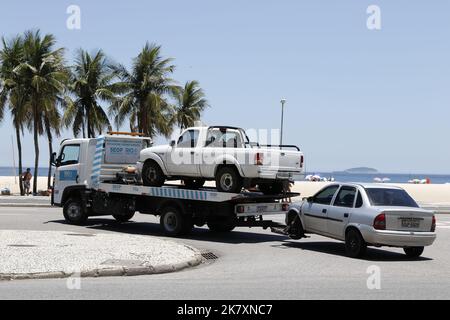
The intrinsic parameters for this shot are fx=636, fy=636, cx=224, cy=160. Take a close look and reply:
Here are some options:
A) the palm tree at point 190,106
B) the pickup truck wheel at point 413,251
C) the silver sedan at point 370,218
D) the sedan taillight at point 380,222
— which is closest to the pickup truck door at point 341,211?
the silver sedan at point 370,218

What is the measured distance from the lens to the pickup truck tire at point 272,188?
16688 mm

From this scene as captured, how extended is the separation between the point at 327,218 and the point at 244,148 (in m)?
3.00

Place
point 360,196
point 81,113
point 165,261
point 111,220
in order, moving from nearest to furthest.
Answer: point 165,261 < point 360,196 < point 111,220 < point 81,113

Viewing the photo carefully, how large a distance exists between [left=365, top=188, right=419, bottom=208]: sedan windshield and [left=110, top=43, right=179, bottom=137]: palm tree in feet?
116

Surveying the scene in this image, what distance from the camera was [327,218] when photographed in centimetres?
1395

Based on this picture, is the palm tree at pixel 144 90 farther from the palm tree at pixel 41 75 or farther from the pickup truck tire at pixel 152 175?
the pickup truck tire at pixel 152 175

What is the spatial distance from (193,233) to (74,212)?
430 cm

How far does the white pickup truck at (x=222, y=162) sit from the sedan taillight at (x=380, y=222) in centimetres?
342

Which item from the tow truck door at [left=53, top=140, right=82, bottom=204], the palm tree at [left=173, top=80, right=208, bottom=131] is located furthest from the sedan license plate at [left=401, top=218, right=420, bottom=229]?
the palm tree at [left=173, top=80, right=208, bottom=131]

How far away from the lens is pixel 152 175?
17734 mm

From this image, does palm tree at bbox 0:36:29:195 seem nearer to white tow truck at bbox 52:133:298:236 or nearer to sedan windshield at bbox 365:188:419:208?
white tow truck at bbox 52:133:298:236

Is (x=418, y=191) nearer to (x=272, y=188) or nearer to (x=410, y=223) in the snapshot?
(x=272, y=188)
